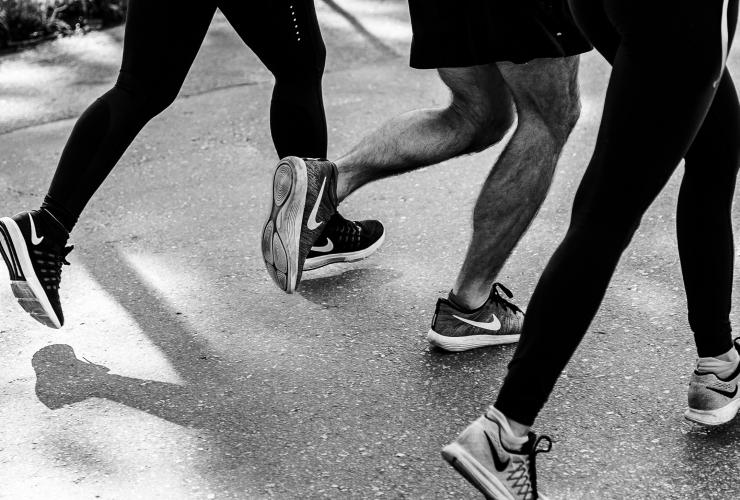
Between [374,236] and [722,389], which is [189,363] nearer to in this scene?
[374,236]

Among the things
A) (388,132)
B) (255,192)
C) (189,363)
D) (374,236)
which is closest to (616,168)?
(388,132)

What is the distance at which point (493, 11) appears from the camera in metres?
2.78

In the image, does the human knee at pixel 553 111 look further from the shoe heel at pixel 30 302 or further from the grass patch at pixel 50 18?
the grass patch at pixel 50 18

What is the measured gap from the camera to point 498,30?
9.09ft

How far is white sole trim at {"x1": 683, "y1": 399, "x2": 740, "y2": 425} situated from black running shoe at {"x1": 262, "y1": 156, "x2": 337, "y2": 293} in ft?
3.72

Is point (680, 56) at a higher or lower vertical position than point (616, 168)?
higher

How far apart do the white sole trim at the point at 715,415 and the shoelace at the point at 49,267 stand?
1.77 metres

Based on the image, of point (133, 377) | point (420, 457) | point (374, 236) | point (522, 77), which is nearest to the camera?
point (420, 457)

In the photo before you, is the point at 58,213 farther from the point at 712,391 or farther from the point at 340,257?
the point at 712,391

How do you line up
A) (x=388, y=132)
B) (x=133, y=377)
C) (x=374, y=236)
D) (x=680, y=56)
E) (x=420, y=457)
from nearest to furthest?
1. (x=680, y=56)
2. (x=420, y=457)
3. (x=133, y=377)
4. (x=388, y=132)
5. (x=374, y=236)

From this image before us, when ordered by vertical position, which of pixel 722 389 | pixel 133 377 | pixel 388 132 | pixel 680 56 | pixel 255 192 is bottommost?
pixel 255 192

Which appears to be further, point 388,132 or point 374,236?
point 374,236

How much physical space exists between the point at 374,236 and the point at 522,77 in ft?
3.61

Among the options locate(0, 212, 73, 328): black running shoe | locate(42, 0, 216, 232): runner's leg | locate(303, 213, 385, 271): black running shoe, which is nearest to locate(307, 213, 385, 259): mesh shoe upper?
locate(303, 213, 385, 271): black running shoe
